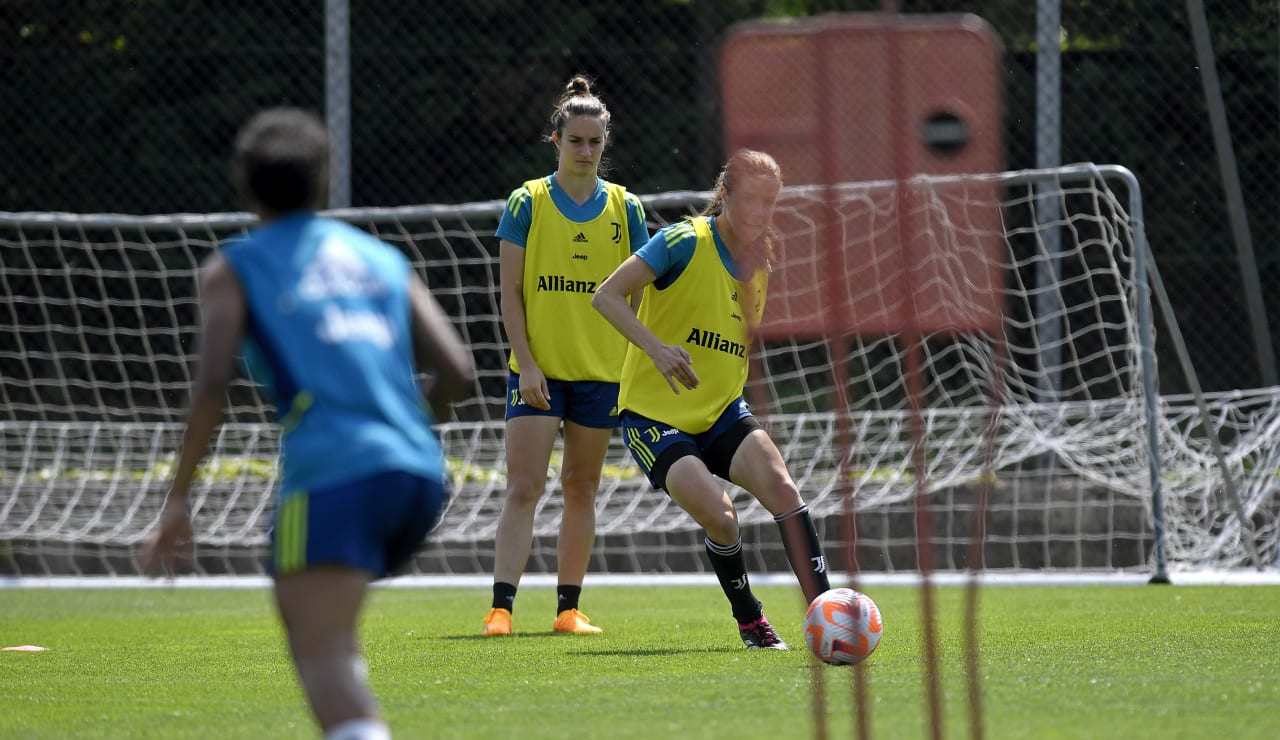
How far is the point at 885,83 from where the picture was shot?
3.37 metres

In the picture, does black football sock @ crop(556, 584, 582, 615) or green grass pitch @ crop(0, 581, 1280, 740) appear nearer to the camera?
green grass pitch @ crop(0, 581, 1280, 740)

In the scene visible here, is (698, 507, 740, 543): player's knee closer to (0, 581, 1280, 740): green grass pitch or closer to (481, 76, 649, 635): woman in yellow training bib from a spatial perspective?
(0, 581, 1280, 740): green grass pitch

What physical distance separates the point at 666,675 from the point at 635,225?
7.48ft

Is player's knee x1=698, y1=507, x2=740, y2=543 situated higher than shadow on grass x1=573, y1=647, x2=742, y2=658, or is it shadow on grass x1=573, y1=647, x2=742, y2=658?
player's knee x1=698, y1=507, x2=740, y2=543

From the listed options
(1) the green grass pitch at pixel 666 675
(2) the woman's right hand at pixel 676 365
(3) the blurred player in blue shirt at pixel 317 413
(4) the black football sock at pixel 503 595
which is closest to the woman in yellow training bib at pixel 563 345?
(4) the black football sock at pixel 503 595

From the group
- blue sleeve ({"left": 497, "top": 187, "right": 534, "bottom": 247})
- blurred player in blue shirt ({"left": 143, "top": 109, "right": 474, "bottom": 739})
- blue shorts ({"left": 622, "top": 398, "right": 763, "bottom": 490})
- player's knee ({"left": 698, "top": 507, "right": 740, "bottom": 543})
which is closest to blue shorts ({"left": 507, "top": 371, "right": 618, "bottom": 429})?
blue sleeve ({"left": 497, "top": 187, "right": 534, "bottom": 247})

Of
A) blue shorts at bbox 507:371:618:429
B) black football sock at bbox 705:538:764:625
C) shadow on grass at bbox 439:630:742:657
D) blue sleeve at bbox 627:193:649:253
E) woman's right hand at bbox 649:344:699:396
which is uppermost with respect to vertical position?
blue sleeve at bbox 627:193:649:253

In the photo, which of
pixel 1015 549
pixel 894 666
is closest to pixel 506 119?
pixel 1015 549

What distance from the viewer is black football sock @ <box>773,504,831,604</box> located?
17.3ft

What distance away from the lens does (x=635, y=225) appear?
669 cm

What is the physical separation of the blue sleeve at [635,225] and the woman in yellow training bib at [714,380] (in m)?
0.74

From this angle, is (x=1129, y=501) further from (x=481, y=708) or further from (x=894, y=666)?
(x=481, y=708)

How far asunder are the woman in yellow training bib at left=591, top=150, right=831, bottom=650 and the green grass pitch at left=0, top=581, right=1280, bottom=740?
1.25 feet

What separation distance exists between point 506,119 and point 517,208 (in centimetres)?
905
